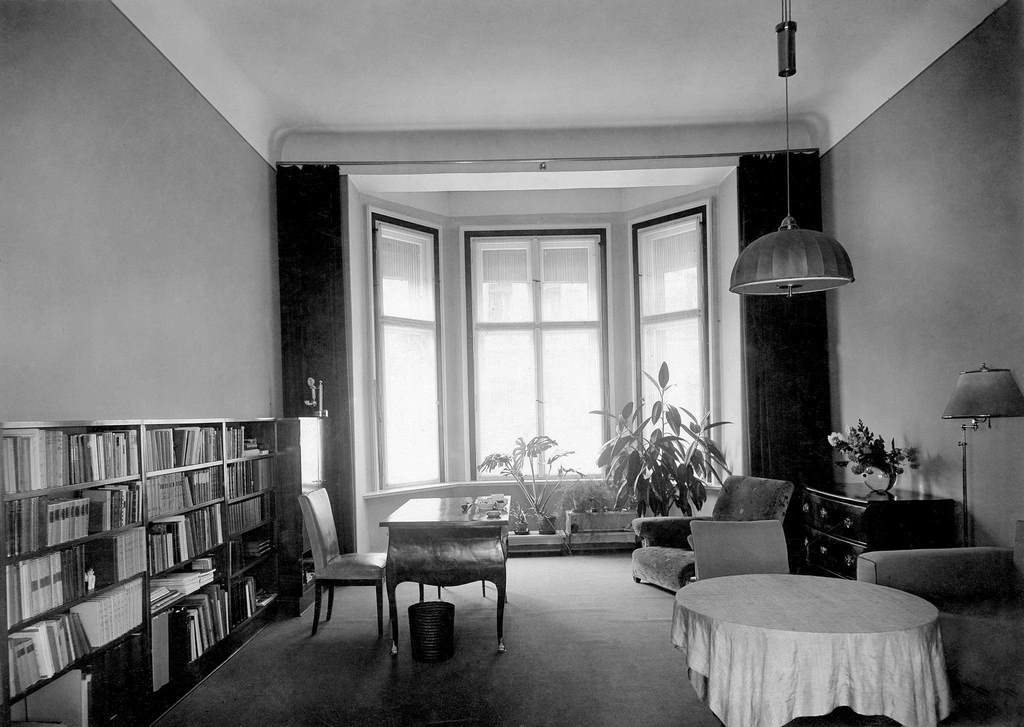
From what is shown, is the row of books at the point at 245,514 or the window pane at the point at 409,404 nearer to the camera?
the row of books at the point at 245,514

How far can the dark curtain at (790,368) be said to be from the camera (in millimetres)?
6723

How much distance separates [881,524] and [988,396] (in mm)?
1121

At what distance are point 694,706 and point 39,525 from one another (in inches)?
117

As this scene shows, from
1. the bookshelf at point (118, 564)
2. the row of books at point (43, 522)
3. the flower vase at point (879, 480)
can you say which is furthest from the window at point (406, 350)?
the row of books at point (43, 522)

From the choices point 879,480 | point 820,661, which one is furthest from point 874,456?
point 820,661

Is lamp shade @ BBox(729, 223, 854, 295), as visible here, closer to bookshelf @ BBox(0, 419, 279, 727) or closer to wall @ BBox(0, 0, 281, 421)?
bookshelf @ BBox(0, 419, 279, 727)

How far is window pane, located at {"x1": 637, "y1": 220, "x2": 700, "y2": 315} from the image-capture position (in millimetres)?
7883

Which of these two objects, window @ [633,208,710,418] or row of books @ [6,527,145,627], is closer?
row of books @ [6,527,145,627]

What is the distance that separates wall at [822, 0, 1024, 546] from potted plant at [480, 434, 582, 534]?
3.00 meters

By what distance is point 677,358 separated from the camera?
801 cm

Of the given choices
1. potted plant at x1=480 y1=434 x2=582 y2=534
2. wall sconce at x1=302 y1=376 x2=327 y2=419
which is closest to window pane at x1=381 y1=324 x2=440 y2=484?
potted plant at x1=480 y1=434 x2=582 y2=534

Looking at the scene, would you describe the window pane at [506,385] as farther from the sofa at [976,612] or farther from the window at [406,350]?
the sofa at [976,612]

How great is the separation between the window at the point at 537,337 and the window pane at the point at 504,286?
0.01m

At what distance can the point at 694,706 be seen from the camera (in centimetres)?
380
